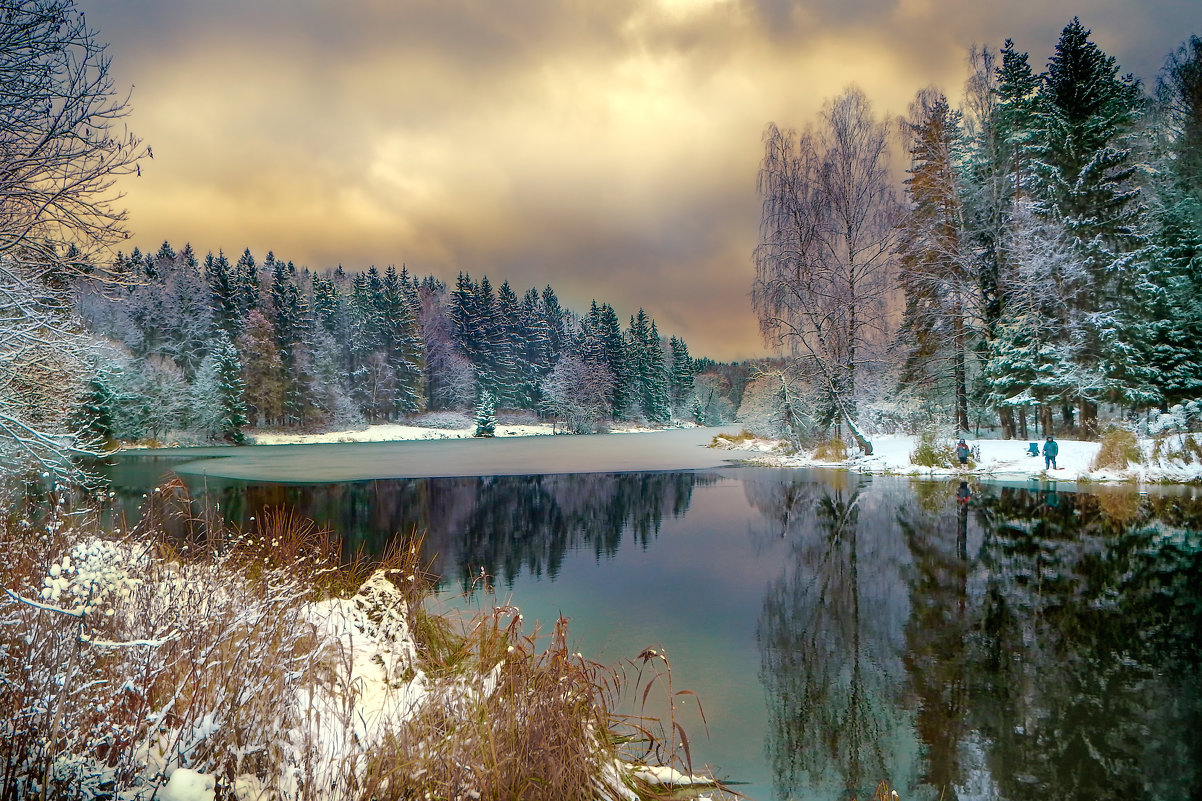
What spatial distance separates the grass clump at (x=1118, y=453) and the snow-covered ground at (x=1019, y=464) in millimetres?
130

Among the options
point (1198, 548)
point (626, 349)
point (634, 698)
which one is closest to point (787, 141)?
point (1198, 548)

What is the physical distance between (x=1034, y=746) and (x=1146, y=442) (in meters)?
19.2

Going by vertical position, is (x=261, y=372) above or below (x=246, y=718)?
above

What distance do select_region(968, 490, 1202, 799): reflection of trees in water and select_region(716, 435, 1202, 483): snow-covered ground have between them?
760cm

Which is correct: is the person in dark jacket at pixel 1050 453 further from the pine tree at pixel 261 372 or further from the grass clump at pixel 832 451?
the pine tree at pixel 261 372

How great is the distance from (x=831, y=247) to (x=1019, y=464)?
10.2 m

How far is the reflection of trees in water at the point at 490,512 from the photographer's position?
34.6 ft

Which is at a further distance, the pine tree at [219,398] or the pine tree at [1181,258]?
the pine tree at [219,398]

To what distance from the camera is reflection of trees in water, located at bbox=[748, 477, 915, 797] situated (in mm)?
4000

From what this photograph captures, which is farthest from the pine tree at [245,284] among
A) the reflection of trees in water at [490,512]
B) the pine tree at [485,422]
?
the reflection of trees in water at [490,512]

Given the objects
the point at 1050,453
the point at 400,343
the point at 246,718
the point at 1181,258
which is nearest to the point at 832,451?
the point at 1050,453

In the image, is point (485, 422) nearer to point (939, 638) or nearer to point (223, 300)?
point (223, 300)

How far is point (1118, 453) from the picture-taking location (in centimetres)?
1725

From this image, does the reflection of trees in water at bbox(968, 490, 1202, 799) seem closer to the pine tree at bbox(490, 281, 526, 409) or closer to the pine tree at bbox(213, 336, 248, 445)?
the pine tree at bbox(213, 336, 248, 445)
